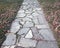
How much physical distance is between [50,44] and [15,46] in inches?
41.4

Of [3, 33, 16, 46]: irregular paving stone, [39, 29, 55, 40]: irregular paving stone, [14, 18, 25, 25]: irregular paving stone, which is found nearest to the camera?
[3, 33, 16, 46]: irregular paving stone

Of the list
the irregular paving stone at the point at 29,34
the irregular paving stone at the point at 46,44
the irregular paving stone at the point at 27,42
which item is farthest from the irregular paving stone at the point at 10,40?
the irregular paving stone at the point at 46,44

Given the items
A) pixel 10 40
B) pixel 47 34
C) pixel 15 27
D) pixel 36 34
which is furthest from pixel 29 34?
pixel 15 27

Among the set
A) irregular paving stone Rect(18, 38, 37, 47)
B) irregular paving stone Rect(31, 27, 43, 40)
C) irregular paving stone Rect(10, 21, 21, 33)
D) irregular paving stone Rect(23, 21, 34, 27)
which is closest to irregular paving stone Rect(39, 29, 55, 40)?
irregular paving stone Rect(31, 27, 43, 40)

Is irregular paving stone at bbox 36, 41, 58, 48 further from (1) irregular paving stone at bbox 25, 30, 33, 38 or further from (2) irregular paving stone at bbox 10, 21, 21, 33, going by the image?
(2) irregular paving stone at bbox 10, 21, 21, 33

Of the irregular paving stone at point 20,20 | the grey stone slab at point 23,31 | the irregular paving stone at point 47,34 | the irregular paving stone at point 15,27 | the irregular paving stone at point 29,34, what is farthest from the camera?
the irregular paving stone at point 20,20

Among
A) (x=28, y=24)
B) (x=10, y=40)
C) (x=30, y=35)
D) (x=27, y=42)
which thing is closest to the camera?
(x=27, y=42)

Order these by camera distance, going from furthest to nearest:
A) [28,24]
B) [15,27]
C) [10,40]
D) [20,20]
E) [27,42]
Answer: [20,20]
[28,24]
[15,27]
[10,40]
[27,42]

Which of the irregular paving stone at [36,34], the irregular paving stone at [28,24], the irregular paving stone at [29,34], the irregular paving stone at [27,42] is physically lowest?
the irregular paving stone at [28,24]

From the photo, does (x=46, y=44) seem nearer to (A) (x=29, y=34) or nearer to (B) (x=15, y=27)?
(A) (x=29, y=34)

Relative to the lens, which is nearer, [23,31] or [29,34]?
[29,34]

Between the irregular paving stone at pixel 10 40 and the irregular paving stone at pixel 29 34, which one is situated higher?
the irregular paving stone at pixel 10 40

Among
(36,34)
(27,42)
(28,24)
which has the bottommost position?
(28,24)

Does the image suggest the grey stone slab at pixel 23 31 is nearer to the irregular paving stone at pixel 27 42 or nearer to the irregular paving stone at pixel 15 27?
the irregular paving stone at pixel 15 27
